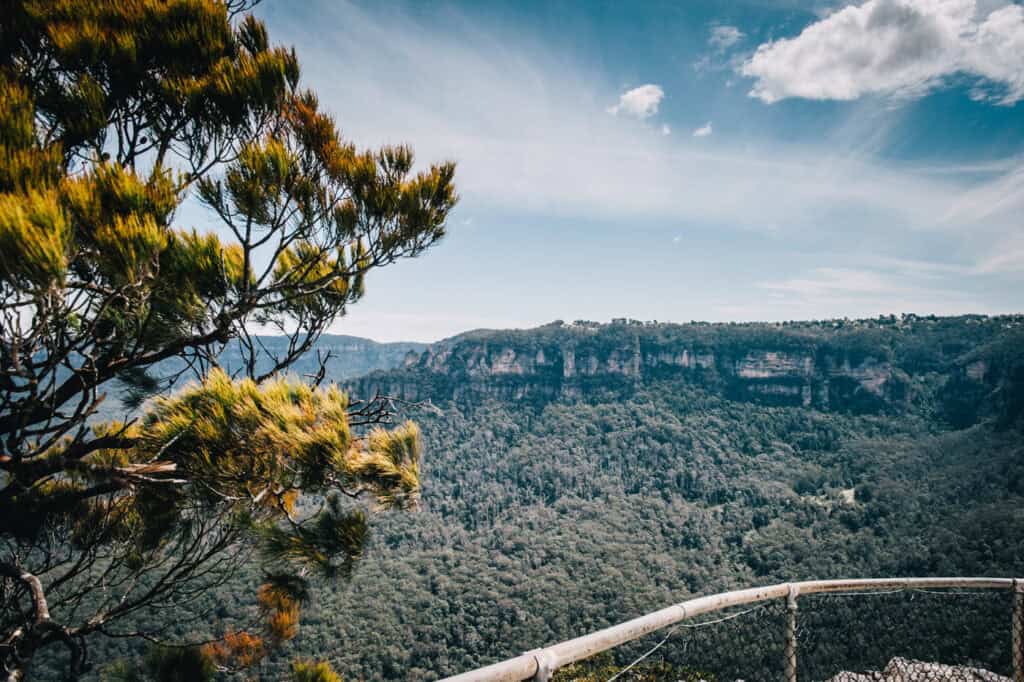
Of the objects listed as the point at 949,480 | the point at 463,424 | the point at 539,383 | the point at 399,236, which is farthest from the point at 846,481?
the point at 399,236

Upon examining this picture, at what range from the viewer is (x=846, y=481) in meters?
44.6

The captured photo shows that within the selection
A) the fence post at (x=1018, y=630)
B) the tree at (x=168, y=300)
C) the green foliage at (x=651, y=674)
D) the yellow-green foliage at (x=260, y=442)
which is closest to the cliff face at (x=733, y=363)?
the green foliage at (x=651, y=674)

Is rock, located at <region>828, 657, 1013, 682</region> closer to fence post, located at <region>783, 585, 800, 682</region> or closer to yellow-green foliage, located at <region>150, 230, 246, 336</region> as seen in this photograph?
fence post, located at <region>783, 585, 800, 682</region>

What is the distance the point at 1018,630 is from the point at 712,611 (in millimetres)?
1888

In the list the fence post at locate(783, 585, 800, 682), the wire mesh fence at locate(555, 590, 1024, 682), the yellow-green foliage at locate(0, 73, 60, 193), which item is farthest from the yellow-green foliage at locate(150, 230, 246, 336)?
the wire mesh fence at locate(555, 590, 1024, 682)

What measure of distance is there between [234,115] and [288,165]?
30 centimetres

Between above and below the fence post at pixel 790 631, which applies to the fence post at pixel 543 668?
above

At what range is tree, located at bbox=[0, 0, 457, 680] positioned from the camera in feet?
4.57

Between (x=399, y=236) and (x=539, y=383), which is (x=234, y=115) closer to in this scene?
(x=399, y=236)

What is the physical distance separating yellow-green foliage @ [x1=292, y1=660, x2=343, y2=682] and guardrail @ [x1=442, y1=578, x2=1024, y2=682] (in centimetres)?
128

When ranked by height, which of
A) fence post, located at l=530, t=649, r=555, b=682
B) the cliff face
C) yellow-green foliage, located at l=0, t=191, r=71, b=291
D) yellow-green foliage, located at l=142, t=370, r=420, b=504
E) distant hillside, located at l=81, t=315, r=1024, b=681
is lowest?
distant hillside, located at l=81, t=315, r=1024, b=681

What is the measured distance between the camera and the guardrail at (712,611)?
3.44 ft

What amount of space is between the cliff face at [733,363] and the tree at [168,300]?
185 ft

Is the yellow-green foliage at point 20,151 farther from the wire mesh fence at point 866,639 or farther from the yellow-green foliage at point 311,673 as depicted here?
the wire mesh fence at point 866,639
